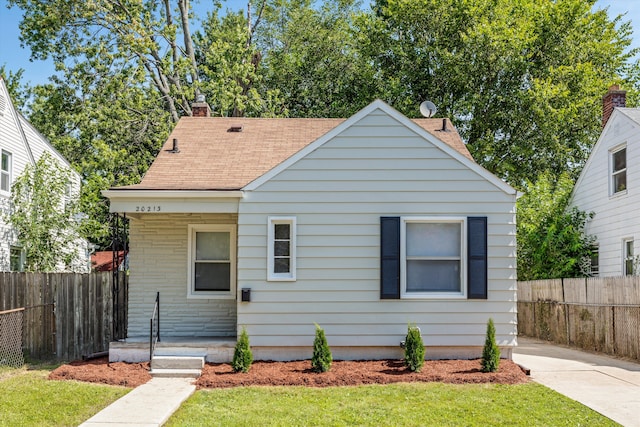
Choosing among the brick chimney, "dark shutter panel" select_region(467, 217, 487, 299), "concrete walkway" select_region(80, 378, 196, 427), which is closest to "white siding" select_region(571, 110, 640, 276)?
the brick chimney

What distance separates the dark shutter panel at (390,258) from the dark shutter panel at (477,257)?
1.17 metres

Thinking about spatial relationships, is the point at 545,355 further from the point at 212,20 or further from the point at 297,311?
the point at 212,20

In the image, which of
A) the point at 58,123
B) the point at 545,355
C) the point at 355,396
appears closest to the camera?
the point at 355,396

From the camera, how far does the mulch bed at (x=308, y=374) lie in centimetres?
952

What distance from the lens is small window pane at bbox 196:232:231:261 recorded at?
12.5 meters

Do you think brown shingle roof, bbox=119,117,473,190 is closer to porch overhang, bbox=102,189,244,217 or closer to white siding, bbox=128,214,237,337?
porch overhang, bbox=102,189,244,217

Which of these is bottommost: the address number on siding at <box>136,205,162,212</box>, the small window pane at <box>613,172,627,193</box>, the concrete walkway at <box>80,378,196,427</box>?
the concrete walkway at <box>80,378,196,427</box>

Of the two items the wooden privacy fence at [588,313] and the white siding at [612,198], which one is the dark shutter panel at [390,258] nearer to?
the wooden privacy fence at [588,313]

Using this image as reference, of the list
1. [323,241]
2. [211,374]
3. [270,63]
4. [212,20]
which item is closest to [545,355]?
[323,241]

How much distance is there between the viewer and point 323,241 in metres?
11.1

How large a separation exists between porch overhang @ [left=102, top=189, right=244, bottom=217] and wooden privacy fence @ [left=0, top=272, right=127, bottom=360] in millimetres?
1674

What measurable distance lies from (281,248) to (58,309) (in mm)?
4746

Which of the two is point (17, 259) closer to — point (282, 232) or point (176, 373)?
point (176, 373)

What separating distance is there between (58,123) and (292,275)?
18.2 metres
